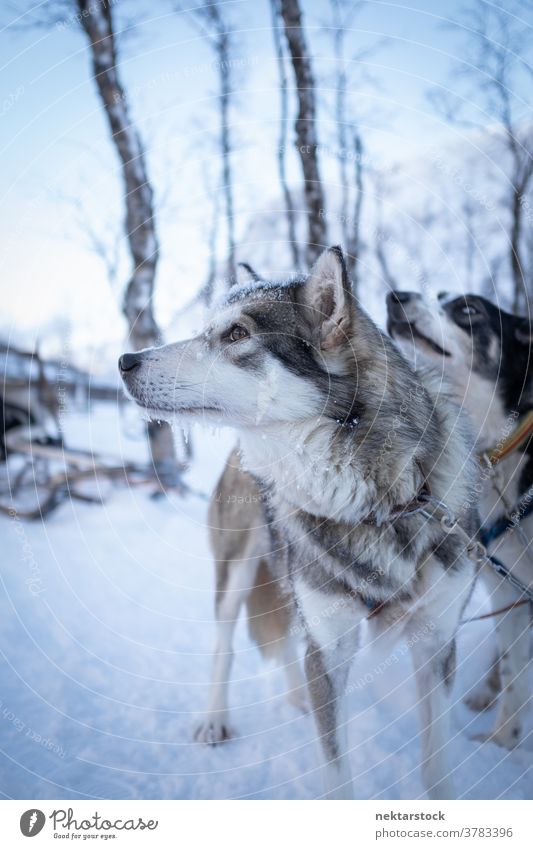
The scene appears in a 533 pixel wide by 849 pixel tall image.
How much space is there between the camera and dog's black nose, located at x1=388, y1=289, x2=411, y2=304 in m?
2.01

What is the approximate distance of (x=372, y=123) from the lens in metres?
1.96

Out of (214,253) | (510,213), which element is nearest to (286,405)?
(214,253)

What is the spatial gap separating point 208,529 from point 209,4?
1.99m

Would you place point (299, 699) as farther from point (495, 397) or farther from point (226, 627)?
point (495, 397)

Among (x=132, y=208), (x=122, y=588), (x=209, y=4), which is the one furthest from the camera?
Result: (x=122, y=588)

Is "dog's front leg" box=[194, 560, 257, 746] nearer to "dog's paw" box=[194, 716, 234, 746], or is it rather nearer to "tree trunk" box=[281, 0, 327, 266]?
"dog's paw" box=[194, 716, 234, 746]

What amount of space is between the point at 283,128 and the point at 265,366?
98 cm

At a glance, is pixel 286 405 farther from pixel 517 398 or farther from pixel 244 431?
pixel 517 398

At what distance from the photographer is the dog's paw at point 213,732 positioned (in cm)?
194

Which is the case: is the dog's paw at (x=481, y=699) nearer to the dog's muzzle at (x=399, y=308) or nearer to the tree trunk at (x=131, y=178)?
the dog's muzzle at (x=399, y=308)

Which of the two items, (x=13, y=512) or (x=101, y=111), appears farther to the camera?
(x=13, y=512)

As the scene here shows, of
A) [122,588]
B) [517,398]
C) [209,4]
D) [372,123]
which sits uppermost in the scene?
[209,4]

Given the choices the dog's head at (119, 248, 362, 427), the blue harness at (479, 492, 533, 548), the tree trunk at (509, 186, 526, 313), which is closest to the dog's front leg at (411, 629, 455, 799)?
the blue harness at (479, 492, 533, 548)

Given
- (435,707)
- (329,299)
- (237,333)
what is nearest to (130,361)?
(237,333)
